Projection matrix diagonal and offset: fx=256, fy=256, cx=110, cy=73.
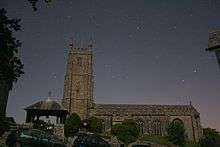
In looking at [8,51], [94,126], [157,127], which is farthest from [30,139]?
[157,127]

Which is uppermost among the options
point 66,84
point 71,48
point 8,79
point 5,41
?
point 71,48

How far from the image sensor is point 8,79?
42.7 ft

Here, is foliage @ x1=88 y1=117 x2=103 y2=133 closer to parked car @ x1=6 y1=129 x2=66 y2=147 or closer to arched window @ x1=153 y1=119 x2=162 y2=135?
arched window @ x1=153 y1=119 x2=162 y2=135

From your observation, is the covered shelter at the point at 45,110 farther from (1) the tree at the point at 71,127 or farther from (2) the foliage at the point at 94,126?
(2) the foliage at the point at 94,126

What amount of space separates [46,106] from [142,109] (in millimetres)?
29126

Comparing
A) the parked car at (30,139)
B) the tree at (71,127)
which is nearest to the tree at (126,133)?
the tree at (71,127)

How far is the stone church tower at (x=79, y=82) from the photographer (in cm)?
6006

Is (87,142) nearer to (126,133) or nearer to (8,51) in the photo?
(8,51)

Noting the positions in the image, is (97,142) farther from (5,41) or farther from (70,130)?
(70,130)

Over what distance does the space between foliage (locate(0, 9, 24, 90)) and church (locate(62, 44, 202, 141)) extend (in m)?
44.6

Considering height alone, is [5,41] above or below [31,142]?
above

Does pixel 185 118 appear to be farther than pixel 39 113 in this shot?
Yes

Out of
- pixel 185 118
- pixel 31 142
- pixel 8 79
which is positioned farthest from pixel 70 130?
pixel 185 118

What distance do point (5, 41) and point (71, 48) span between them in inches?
2199
